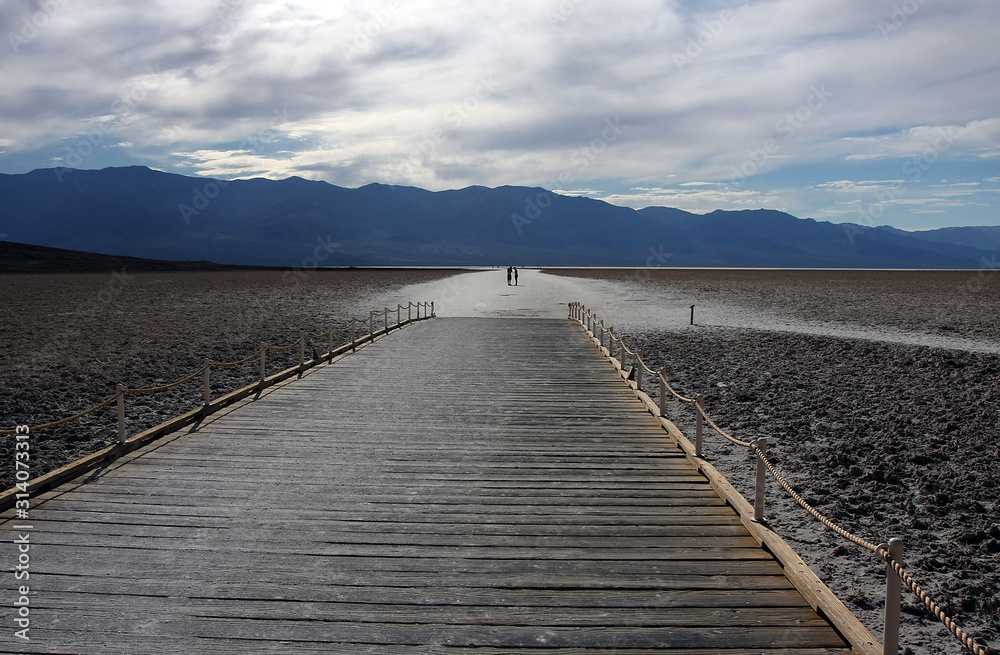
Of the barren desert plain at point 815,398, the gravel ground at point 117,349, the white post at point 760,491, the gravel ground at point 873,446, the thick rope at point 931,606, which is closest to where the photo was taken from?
the thick rope at point 931,606

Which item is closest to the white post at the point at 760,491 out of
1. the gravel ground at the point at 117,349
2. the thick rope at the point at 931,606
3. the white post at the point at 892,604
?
the thick rope at the point at 931,606

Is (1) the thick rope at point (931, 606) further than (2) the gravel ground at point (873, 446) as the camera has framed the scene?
No

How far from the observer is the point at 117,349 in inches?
730

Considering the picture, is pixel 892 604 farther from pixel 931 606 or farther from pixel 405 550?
pixel 405 550

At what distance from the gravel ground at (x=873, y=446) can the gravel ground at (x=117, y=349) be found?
31.5 feet

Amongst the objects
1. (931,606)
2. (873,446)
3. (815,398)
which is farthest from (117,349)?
(931,606)

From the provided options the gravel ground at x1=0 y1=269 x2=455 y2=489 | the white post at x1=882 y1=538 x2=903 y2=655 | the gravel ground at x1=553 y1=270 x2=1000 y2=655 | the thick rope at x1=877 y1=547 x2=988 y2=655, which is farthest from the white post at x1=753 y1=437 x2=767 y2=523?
the gravel ground at x1=0 y1=269 x2=455 y2=489

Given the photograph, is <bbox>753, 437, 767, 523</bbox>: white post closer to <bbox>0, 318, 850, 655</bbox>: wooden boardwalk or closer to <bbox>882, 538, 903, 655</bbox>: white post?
<bbox>0, 318, 850, 655</bbox>: wooden boardwalk

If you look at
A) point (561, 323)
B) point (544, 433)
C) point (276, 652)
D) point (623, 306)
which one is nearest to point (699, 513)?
point (544, 433)

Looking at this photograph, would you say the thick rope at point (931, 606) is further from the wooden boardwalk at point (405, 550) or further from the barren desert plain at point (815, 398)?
the barren desert plain at point (815, 398)

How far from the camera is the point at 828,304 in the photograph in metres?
38.7

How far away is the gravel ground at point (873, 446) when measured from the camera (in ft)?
19.9

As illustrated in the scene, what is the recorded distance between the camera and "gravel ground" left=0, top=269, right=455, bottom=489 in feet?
37.1

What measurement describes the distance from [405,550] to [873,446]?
7.99m
